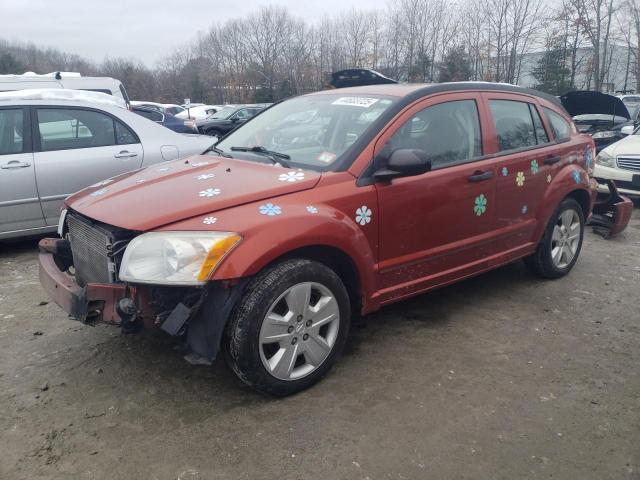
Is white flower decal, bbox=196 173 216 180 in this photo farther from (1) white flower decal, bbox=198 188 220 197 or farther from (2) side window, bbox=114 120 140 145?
(2) side window, bbox=114 120 140 145

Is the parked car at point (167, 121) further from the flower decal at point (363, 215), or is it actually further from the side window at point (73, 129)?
the flower decal at point (363, 215)

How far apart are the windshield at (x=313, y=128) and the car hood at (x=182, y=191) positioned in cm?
25

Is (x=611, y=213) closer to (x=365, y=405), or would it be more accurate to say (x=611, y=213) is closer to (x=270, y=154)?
(x=270, y=154)

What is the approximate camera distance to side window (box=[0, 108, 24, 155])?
17.5 feet

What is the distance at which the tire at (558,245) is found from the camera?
4684 millimetres

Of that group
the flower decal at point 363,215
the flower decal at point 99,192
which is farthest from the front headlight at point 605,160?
the flower decal at point 99,192

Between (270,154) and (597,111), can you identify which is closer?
(270,154)

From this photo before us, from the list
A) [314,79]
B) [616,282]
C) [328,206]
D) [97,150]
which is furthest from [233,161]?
[314,79]

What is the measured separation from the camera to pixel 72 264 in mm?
3600

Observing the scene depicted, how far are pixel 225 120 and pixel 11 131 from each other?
16.3 m

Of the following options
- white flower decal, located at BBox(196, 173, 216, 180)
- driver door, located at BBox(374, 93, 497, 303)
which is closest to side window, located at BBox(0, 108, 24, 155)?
white flower decal, located at BBox(196, 173, 216, 180)

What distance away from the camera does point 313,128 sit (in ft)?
12.3

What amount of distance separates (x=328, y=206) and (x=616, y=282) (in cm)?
326

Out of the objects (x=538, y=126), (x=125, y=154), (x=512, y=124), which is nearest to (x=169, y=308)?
(x=512, y=124)
